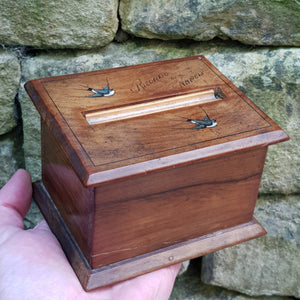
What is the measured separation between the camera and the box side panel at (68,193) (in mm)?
1020

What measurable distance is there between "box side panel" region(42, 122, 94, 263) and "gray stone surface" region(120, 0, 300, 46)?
43 centimetres

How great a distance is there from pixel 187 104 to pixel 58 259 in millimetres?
461

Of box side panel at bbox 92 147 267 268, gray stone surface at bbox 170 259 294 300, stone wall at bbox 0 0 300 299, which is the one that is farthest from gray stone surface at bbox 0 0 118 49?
gray stone surface at bbox 170 259 294 300

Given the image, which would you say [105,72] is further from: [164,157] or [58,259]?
[58,259]

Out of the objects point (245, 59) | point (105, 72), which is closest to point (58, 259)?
point (105, 72)

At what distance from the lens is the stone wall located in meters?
1.30

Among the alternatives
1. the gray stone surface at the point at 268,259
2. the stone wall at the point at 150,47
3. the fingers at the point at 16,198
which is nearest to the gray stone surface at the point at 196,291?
the gray stone surface at the point at 268,259

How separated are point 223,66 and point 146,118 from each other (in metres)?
0.43

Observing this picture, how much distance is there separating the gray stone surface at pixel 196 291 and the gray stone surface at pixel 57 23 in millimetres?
879

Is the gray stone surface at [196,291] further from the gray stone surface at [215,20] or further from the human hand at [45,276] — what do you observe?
the gray stone surface at [215,20]

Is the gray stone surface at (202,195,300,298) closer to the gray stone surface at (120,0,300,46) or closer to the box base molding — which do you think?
the box base molding

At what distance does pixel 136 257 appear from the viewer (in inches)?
43.4

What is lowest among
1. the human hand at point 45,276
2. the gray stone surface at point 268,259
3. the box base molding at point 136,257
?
the gray stone surface at point 268,259

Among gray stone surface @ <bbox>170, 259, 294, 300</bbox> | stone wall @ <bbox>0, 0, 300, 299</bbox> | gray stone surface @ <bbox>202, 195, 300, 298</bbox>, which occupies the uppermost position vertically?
stone wall @ <bbox>0, 0, 300, 299</bbox>
